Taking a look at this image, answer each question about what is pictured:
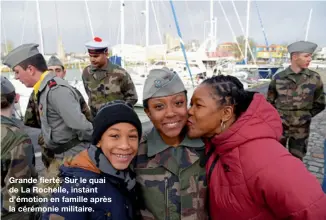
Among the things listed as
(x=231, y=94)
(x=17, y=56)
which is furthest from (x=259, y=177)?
(x=17, y=56)

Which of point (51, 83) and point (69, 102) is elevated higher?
point (51, 83)

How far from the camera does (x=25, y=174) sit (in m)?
2.21

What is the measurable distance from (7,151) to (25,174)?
0.85 ft

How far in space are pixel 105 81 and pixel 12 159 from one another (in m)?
2.68

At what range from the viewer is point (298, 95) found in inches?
161

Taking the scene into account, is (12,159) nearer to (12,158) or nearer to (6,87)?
(12,158)

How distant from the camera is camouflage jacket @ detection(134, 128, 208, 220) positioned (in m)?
1.65

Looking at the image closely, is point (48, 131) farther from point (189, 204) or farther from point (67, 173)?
point (189, 204)

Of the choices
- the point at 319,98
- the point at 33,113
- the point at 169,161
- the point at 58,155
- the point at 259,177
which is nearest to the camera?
the point at 259,177

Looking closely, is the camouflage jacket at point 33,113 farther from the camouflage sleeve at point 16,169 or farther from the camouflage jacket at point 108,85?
the camouflage sleeve at point 16,169

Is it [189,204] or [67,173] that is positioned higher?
[67,173]

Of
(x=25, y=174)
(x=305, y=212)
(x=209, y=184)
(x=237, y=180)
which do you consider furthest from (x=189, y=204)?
(x=25, y=174)

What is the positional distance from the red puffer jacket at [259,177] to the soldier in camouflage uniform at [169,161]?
4.6 inches

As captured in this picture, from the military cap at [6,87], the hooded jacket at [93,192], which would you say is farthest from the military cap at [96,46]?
the hooded jacket at [93,192]
